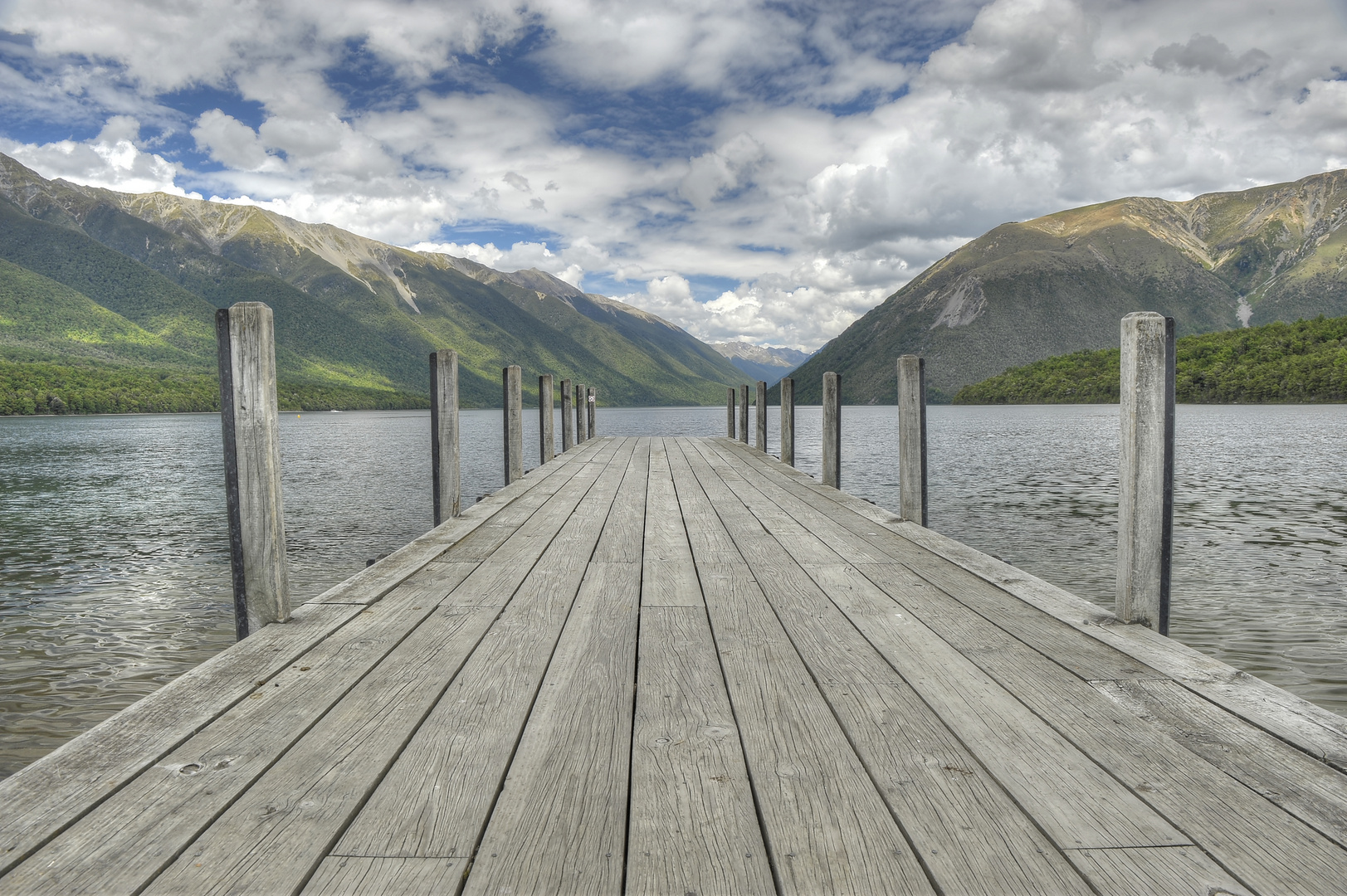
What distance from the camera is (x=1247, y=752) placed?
167cm

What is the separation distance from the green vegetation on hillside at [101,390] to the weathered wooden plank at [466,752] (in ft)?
246

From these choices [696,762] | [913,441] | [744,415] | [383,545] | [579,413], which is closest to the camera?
[696,762]

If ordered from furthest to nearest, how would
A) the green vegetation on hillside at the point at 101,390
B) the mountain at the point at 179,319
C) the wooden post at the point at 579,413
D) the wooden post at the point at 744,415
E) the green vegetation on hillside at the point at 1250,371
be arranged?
the mountain at the point at 179,319, the green vegetation on hillside at the point at 101,390, the green vegetation on hillside at the point at 1250,371, the wooden post at the point at 579,413, the wooden post at the point at 744,415

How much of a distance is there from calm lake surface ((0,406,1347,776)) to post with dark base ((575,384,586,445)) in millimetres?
2105

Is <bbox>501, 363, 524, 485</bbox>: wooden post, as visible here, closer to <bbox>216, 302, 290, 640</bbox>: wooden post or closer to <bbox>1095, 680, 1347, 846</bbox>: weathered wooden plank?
<bbox>216, 302, 290, 640</bbox>: wooden post

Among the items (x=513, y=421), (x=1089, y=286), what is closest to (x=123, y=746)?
(x=513, y=421)

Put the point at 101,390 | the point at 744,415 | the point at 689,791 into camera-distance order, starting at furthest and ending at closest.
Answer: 1. the point at 101,390
2. the point at 744,415
3. the point at 689,791

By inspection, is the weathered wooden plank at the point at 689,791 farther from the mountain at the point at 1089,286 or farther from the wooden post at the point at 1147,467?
the mountain at the point at 1089,286

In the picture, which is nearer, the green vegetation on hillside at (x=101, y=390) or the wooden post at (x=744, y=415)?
the wooden post at (x=744, y=415)

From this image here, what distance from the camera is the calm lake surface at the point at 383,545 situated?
4.54 metres

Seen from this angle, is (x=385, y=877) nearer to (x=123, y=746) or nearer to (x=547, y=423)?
(x=123, y=746)

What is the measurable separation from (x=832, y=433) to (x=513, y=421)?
3530mm

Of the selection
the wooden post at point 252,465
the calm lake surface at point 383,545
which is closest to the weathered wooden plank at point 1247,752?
the calm lake surface at point 383,545

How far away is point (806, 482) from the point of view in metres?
7.43
